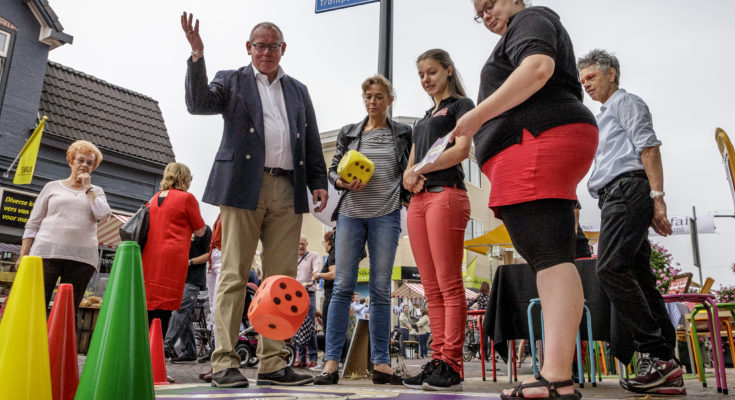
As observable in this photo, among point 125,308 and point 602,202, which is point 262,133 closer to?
point 125,308

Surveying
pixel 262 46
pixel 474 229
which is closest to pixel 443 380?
pixel 262 46

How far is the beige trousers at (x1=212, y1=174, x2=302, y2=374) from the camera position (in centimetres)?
323

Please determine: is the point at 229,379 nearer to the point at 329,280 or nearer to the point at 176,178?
the point at 176,178

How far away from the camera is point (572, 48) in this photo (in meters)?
2.38

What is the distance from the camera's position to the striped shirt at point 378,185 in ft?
12.5

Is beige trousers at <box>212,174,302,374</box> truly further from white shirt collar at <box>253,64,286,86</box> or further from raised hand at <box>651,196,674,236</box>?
raised hand at <box>651,196,674,236</box>

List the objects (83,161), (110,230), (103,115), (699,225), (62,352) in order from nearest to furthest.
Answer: (62,352), (83,161), (110,230), (103,115), (699,225)

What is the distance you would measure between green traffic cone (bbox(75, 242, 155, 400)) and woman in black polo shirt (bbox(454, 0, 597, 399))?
1315mm

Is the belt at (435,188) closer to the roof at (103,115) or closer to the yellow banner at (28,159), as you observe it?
the yellow banner at (28,159)

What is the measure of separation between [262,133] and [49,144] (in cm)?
1148

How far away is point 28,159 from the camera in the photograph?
1143 cm

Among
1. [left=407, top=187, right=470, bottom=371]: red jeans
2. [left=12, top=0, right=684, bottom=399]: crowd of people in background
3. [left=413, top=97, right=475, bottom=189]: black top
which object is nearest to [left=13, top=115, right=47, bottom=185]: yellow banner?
[left=12, top=0, right=684, bottom=399]: crowd of people in background

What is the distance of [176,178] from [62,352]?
9.02 ft

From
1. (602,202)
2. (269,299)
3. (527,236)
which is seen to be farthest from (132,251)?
(602,202)
